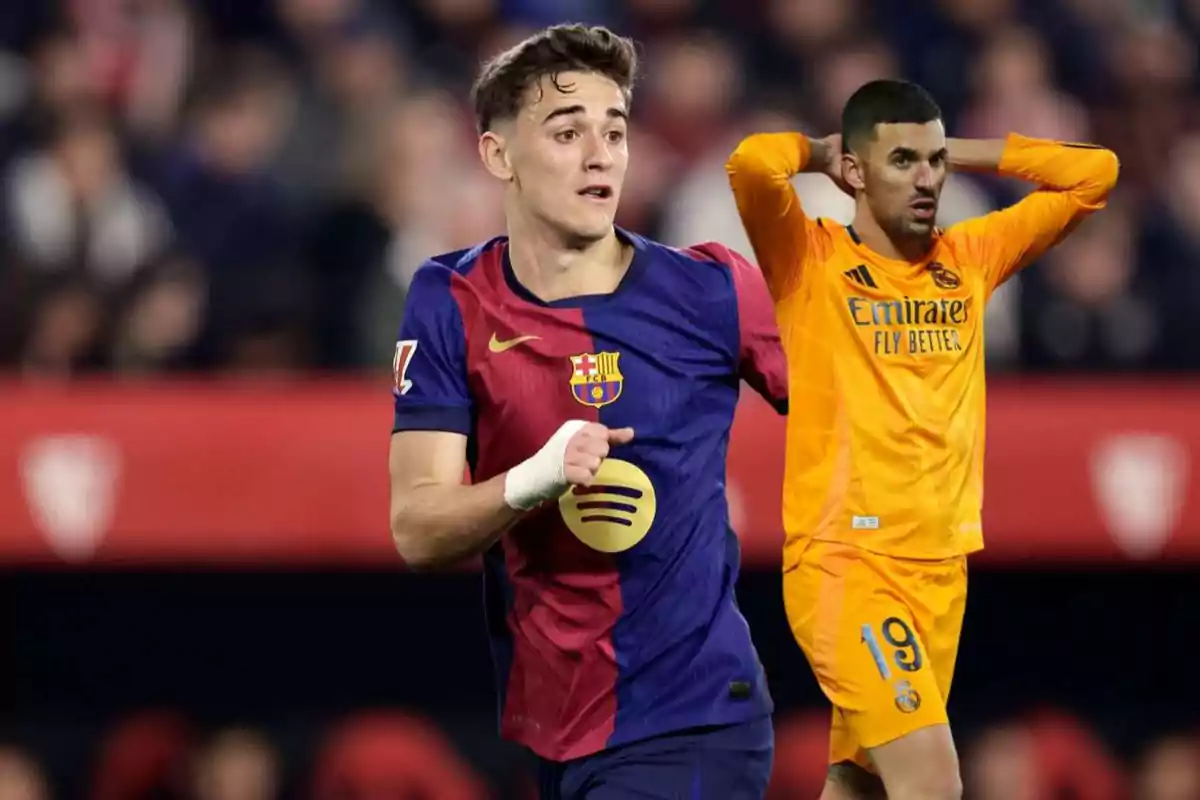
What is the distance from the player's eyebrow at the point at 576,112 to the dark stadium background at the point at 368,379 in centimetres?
300

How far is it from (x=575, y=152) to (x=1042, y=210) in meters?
1.26

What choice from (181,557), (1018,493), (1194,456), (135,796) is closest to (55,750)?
(135,796)

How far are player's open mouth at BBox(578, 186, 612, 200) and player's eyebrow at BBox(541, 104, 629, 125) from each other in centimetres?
14

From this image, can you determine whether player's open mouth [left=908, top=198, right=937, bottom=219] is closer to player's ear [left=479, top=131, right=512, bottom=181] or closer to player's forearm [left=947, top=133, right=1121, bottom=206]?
player's forearm [left=947, top=133, right=1121, bottom=206]

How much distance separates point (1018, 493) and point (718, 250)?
9.98ft

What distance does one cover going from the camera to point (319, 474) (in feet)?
22.5

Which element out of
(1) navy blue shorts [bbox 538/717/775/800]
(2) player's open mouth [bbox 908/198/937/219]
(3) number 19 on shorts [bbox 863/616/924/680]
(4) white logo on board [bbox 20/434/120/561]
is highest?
(2) player's open mouth [bbox 908/198/937/219]

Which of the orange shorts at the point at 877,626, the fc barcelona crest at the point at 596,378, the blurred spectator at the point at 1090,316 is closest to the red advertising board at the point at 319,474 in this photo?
the blurred spectator at the point at 1090,316

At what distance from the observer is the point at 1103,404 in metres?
6.87

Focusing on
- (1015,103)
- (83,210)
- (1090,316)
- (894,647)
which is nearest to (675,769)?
(894,647)

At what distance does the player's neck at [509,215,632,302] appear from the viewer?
3957 mm

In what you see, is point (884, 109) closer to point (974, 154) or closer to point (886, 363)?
point (974, 154)

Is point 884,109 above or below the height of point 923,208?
above

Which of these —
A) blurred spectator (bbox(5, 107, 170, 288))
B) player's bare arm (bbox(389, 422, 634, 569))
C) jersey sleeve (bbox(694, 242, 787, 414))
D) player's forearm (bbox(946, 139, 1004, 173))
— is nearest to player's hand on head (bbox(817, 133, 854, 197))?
player's forearm (bbox(946, 139, 1004, 173))
